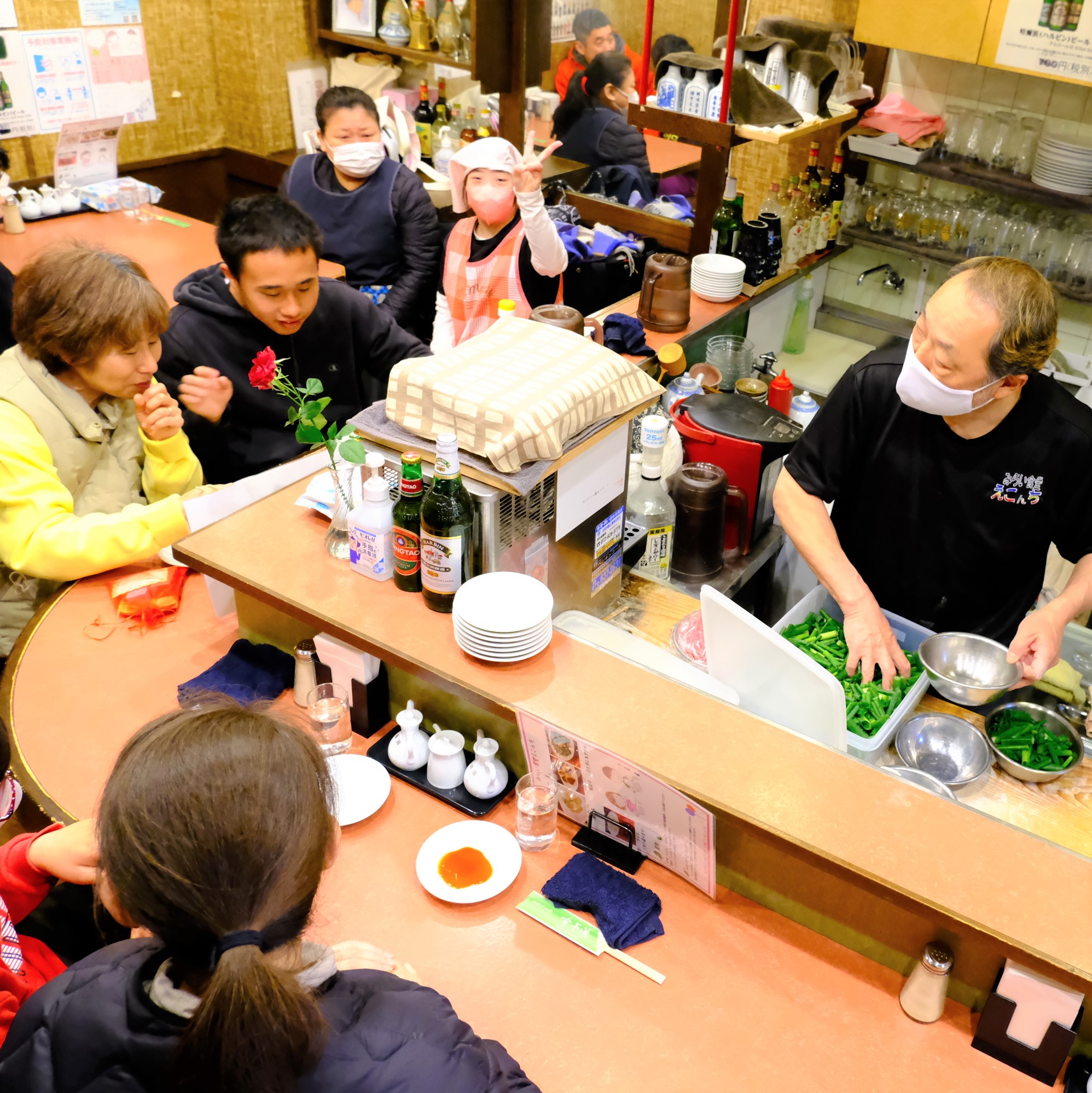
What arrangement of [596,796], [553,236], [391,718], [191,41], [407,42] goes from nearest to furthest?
[596,796], [391,718], [553,236], [407,42], [191,41]

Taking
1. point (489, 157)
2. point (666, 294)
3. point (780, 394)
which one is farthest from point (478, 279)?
point (780, 394)

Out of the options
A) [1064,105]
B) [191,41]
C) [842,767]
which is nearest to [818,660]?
[842,767]

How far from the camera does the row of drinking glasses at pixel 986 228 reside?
13.2 ft

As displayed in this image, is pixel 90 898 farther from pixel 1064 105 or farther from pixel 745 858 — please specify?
pixel 1064 105

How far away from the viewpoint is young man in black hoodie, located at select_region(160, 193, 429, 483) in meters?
2.86

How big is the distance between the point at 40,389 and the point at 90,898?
1.21 metres

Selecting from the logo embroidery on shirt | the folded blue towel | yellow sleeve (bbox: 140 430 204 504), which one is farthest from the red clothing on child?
the logo embroidery on shirt

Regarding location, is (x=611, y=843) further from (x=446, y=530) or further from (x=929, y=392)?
(x=929, y=392)

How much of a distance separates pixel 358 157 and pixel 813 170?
192 cm

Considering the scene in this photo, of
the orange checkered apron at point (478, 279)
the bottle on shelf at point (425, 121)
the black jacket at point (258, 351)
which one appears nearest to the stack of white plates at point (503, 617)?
the black jacket at point (258, 351)

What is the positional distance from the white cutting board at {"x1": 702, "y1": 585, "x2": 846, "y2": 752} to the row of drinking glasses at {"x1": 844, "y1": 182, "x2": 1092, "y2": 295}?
9.54 feet

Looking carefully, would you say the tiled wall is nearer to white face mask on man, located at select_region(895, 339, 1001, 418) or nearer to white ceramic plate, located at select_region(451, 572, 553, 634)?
white face mask on man, located at select_region(895, 339, 1001, 418)

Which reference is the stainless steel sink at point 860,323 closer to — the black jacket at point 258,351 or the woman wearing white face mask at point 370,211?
the woman wearing white face mask at point 370,211

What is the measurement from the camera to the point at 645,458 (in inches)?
101
